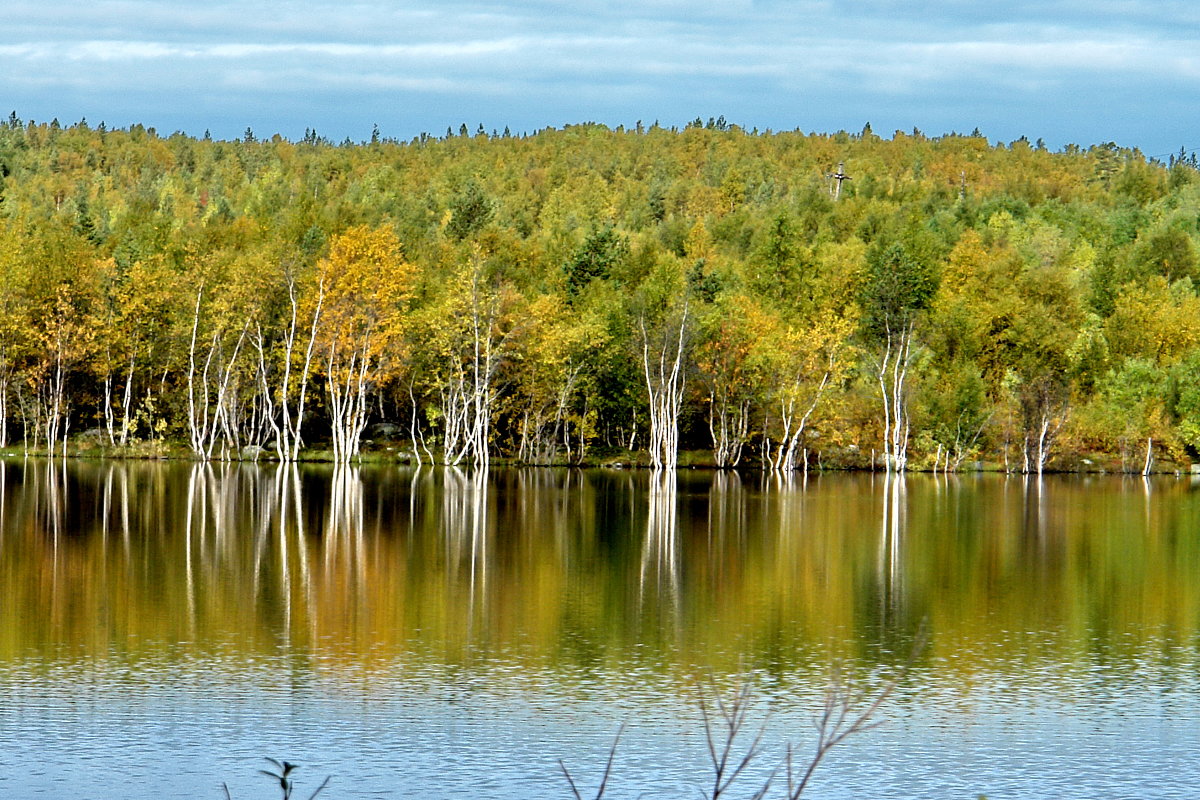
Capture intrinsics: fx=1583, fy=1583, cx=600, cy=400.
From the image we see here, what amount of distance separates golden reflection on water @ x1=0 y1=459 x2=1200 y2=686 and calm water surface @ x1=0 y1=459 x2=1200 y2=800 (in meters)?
0.13

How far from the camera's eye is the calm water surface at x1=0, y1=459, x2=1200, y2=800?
17031 mm

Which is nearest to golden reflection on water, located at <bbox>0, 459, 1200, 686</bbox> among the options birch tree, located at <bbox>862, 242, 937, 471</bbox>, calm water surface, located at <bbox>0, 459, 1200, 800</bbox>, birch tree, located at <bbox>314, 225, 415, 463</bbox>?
calm water surface, located at <bbox>0, 459, 1200, 800</bbox>

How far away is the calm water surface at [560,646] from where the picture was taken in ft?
55.9

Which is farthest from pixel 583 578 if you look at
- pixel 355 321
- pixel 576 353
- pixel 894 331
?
pixel 894 331

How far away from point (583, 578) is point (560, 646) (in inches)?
342

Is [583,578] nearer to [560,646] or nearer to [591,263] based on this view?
[560,646]

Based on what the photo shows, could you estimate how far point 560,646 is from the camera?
2455cm

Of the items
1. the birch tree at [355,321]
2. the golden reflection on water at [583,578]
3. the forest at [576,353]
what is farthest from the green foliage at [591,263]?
the golden reflection on water at [583,578]

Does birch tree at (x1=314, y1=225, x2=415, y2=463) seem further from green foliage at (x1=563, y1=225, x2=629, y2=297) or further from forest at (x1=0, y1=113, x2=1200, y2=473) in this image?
green foliage at (x1=563, y1=225, x2=629, y2=297)

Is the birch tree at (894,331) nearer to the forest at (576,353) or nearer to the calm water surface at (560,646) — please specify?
the forest at (576,353)

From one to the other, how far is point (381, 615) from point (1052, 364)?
72.0m

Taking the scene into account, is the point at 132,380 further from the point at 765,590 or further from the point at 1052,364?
the point at 765,590

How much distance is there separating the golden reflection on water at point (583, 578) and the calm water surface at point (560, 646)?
5.0 inches


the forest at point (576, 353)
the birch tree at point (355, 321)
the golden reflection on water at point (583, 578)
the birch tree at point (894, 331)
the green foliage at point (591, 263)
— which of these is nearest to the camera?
the golden reflection on water at point (583, 578)
